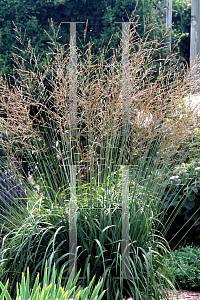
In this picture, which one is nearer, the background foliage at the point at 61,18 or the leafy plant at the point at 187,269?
the leafy plant at the point at 187,269

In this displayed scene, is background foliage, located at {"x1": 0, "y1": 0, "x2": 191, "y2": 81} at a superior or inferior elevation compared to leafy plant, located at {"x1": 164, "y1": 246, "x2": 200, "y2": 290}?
superior

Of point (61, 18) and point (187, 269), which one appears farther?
point (61, 18)

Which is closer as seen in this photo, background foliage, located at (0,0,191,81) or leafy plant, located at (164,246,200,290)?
leafy plant, located at (164,246,200,290)

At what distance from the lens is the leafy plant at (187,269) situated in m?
2.70

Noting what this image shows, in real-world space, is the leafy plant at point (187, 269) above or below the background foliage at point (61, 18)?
below

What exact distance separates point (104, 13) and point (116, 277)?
374 cm

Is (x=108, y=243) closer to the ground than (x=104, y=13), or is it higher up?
closer to the ground

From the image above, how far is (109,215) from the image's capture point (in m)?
2.05

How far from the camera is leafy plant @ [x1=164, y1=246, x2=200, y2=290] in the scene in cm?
270

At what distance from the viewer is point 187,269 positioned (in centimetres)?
278

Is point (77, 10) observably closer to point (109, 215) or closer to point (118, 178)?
point (118, 178)

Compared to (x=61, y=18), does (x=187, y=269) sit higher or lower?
lower

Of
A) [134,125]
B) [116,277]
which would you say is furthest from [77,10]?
[116,277]

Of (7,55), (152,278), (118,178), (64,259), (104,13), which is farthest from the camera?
(104,13)
